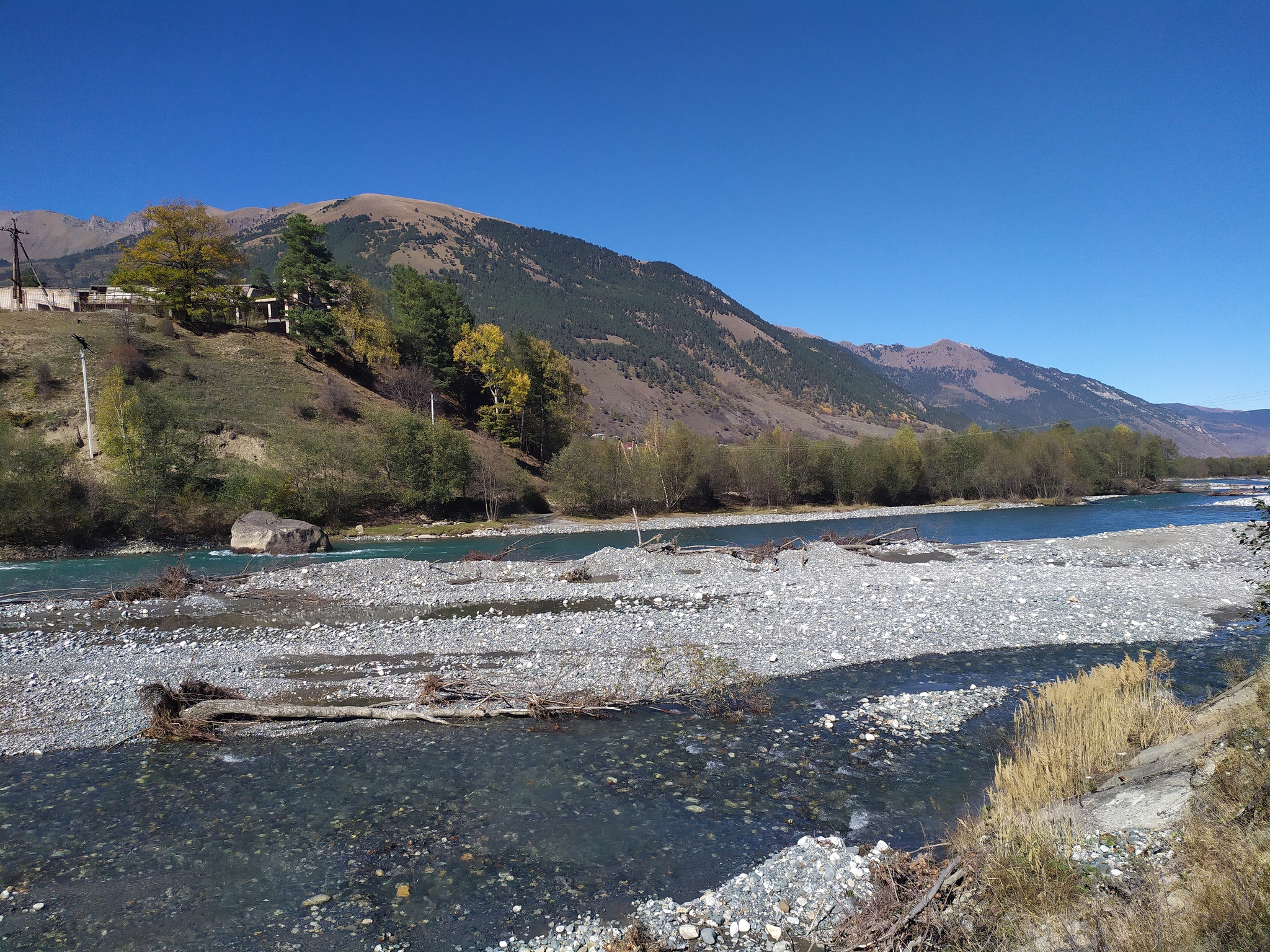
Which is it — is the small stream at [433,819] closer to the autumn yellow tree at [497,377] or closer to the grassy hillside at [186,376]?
the grassy hillside at [186,376]

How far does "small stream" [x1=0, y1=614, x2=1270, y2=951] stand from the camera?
6344mm

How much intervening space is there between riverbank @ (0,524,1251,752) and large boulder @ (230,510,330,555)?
10598mm

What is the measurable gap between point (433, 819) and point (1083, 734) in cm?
856

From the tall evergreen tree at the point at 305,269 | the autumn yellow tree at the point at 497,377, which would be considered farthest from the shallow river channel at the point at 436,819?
the tall evergreen tree at the point at 305,269

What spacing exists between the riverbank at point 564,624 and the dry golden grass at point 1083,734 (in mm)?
5152

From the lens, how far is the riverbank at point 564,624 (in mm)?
13148

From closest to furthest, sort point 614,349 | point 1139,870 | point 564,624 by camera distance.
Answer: point 1139,870
point 564,624
point 614,349

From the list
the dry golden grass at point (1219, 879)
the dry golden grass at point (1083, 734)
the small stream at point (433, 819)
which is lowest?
the small stream at point (433, 819)

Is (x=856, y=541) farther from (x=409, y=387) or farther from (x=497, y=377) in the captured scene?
(x=409, y=387)

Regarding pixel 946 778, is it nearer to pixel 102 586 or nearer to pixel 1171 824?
pixel 1171 824

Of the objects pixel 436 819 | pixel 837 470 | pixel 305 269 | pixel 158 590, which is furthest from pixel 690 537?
pixel 305 269

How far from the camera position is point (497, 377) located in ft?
215

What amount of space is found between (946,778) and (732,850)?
11.9ft

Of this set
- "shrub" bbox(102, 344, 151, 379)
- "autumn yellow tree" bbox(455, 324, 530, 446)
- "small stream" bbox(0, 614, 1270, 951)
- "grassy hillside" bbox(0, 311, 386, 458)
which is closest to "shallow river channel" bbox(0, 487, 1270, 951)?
"small stream" bbox(0, 614, 1270, 951)
